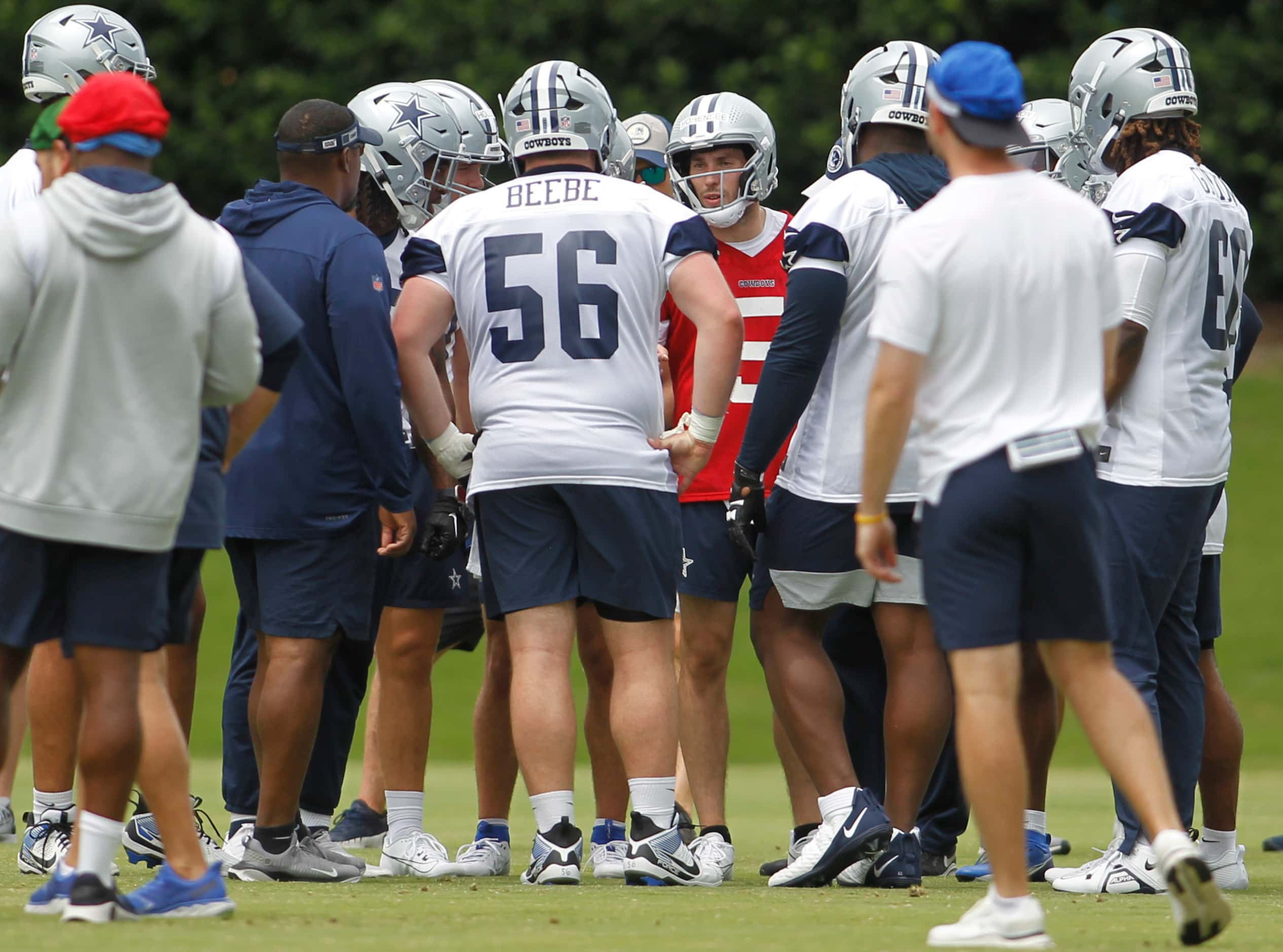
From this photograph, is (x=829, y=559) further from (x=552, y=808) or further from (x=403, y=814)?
(x=403, y=814)

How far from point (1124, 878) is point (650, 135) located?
351 centimetres

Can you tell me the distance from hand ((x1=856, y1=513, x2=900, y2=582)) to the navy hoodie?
6.06 ft

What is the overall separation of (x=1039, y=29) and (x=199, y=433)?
21100 millimetres

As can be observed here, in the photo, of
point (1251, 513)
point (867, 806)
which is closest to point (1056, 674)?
point (867, 806)

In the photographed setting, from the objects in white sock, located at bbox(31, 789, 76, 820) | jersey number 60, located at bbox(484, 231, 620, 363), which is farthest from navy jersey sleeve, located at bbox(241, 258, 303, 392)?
white sock, located at bbox(31, 789, 76, 820)

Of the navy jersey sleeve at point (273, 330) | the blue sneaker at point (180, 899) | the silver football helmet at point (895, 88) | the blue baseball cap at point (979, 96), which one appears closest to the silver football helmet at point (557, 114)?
the silver football helmet at point (895, 88)

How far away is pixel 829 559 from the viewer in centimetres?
607

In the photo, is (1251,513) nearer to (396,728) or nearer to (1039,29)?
(1039,29)

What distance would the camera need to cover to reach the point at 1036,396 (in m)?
4.43

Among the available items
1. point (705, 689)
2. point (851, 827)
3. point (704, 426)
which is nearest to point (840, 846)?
point (851, 827)

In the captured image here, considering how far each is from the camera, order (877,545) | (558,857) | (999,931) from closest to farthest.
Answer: (999,931) < (877,545) < (558,857)

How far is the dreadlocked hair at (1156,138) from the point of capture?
614 cm

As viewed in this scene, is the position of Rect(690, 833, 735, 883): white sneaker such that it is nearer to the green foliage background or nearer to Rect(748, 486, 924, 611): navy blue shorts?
Rect(748, 486, 924, 611): navy blue shorts

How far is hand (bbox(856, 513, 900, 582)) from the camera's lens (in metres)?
4.52
